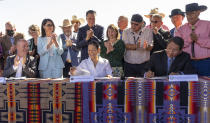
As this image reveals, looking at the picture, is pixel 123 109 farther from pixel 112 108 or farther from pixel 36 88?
pixel 36 88

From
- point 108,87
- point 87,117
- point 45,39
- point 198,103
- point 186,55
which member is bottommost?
point 87,117

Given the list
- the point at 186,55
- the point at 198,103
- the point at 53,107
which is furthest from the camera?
the point at 186,55

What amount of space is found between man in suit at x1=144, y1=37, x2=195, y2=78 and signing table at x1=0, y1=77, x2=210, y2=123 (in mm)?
509

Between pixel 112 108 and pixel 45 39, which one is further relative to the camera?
pixel 45 39

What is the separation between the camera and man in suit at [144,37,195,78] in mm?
2766

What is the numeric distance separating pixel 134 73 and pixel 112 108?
151 centimetres

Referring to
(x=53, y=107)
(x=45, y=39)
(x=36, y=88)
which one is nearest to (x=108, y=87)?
(x=53, y=107)

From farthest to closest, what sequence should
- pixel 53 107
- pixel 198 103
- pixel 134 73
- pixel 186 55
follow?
pixel 134 73, pixel 186 55, pixel 53 107, pixel 198 103

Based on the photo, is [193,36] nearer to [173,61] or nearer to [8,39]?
[173,61]

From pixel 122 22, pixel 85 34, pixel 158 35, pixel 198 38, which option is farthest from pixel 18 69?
pixel 198 38

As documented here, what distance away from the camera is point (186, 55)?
2828 millimetres

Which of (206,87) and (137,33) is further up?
(137,33)

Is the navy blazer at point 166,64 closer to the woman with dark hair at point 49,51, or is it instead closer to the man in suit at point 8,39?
the woman with dark hair at point 49,51

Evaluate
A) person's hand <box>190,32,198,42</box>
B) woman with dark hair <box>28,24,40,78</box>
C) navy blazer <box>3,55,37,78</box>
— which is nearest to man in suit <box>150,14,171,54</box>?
person's hand <box>190,32,198,42</box>
